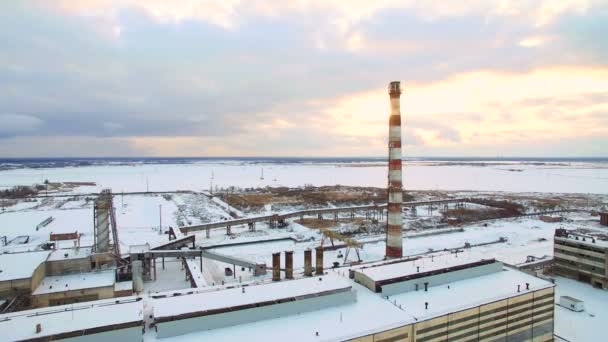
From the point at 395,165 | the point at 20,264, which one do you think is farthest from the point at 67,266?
the point at 395,165

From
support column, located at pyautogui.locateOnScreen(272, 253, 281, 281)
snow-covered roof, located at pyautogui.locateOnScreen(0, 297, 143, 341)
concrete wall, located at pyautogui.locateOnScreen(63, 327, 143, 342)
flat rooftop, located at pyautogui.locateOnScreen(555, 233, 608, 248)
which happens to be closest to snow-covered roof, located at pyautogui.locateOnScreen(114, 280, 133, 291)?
snow-covered roof, located at pyautogui.locateOnScreen(0, 297, 143, 341)

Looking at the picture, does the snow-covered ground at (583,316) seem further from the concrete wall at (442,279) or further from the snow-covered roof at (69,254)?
the snow-covered roof at (69,254)

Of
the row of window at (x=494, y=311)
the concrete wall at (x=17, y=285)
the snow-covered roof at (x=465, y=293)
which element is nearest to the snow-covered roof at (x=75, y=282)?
the concrete wall at (x=17, y=285)

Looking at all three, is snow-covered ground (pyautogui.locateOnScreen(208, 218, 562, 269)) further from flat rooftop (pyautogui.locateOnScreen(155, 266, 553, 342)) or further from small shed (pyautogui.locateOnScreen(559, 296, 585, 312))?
flat rooftop (pyautogui.locateOnScreen(155, 266, 553, 342))

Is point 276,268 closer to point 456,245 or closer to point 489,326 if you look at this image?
point 489,326

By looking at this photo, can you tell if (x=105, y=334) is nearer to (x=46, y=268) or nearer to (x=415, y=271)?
(x=46, y=268)

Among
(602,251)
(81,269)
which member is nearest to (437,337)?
(602,251)

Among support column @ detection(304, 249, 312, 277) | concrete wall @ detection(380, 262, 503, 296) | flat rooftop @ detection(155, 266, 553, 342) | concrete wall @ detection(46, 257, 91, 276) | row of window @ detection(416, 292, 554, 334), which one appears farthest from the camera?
support column @ detection(304, 249, 312, 277)
